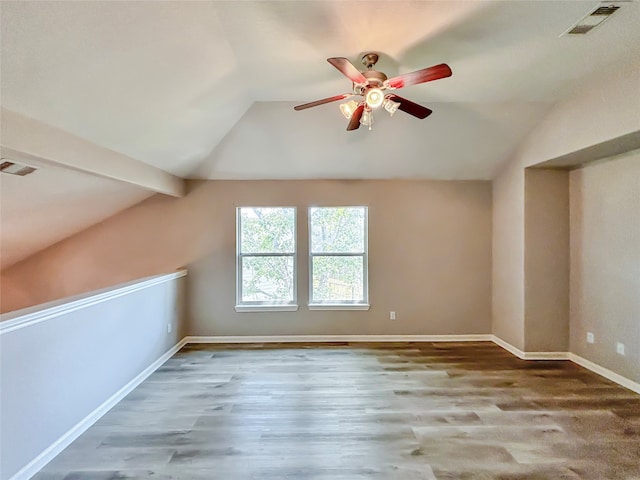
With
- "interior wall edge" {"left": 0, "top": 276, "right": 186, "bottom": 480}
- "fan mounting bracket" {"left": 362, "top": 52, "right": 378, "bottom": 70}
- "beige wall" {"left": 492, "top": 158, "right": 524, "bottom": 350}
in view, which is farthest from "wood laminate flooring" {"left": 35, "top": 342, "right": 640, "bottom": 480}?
"fan mounting bracket" {"left": 362, "top": 52, "right": 378, "bottom": 70}

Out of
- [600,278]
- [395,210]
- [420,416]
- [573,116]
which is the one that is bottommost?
[420,416]

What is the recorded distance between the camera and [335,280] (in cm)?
517

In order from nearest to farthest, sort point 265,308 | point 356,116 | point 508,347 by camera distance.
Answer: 1. point 356,116
2. point 508,347
3. point 265,308

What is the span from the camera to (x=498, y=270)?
4953 mm

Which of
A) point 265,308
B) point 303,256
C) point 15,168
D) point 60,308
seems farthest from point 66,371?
point 303,256

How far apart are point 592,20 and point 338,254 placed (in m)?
3.64

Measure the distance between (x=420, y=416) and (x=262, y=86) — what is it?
3358 millimetres

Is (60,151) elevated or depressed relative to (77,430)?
elevated

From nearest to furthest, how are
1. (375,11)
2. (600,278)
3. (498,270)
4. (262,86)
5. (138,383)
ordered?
(375,11)
(262,86)
(138,383)
(600,278)
(498,270)

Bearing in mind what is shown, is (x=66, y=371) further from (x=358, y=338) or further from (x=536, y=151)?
(x=536, y=151)

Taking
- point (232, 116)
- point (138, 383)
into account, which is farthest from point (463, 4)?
point (138, 383)

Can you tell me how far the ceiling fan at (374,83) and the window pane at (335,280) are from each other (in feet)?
8.52

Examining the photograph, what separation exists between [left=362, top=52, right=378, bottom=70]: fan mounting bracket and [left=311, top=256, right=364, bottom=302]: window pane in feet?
9.51

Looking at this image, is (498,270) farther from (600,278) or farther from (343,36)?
(343,36)
